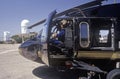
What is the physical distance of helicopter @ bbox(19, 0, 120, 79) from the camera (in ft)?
26.8

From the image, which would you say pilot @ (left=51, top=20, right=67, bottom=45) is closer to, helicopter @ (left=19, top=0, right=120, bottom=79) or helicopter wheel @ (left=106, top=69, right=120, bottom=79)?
helicopter @ (left=19, top=0, right=120, bottom=79)

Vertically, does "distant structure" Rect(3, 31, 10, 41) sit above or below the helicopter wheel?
above

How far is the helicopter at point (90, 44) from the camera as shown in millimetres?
8172

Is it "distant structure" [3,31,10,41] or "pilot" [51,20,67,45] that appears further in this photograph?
"distant structure" [3,31,10,41]

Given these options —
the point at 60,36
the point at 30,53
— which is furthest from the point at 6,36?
the point at 60,36

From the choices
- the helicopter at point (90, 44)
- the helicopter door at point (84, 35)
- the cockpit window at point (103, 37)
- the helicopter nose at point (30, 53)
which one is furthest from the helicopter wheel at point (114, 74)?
the helicopter nose at point (30, 53)

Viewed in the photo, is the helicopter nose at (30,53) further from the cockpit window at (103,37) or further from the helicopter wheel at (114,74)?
the helicopter wheel at (114,74)

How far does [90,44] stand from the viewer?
822 cm

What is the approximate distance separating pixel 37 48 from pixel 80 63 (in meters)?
2.30

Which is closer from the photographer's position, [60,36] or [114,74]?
[114,74]

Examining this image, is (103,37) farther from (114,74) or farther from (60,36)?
(60,36)

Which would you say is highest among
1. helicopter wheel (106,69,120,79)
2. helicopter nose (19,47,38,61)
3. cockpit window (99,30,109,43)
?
cockpit window (99,30,109,43)

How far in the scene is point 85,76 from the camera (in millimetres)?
8680

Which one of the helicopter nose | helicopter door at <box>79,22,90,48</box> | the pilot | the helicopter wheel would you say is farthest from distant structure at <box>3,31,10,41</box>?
the helicopter wheel
